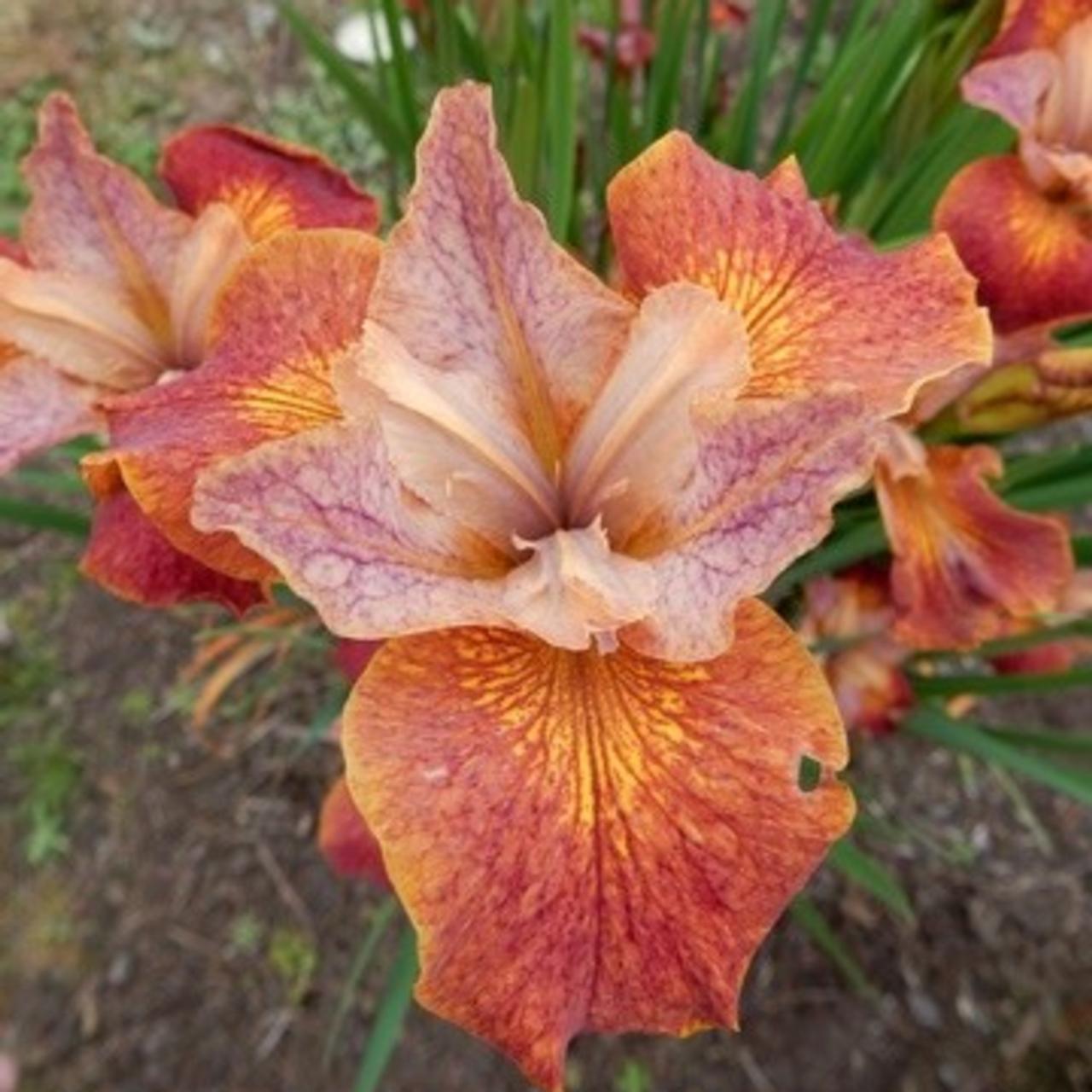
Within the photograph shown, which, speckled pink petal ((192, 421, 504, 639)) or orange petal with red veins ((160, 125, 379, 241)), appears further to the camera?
orange petal with red veins ((160, 125, 379, 241))

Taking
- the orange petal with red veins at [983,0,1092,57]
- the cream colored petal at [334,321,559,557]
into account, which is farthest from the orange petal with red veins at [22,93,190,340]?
the orange petal with red veins at [983,0,1092,57]

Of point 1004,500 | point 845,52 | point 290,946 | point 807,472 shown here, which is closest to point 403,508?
point 807,472

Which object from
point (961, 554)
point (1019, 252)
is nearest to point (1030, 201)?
point (1019, 252)

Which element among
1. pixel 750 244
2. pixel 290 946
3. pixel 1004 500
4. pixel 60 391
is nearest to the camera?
pixel 750 244

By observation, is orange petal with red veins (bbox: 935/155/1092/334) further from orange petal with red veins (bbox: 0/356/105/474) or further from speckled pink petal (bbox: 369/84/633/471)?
orange petal with red veins (bbox: 0/356/105/474)

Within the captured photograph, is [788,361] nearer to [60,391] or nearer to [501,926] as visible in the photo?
[501,926]

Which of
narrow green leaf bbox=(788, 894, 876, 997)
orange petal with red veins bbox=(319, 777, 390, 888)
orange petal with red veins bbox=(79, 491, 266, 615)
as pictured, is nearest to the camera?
orange petal with red veins bbox=(79, 491, 266, 615)
